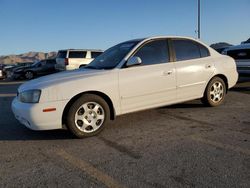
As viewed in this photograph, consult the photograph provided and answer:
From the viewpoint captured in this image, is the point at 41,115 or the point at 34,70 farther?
the point at 34,70

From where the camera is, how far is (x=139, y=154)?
4.22 metres

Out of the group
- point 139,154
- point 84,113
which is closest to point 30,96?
point 84,113

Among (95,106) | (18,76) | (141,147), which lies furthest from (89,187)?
(18,76)

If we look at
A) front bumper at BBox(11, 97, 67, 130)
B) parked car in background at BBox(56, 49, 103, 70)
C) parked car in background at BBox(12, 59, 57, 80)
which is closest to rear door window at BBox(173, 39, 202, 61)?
front bumper at BBox(11, 97, 67, 130)

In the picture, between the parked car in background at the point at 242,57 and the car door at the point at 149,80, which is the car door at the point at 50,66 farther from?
the car door at the point at 149,80

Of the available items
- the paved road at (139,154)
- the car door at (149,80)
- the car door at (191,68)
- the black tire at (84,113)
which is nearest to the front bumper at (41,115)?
the black tire at (84,113)

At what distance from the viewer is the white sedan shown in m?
4.92

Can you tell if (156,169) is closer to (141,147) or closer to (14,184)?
(141,147)

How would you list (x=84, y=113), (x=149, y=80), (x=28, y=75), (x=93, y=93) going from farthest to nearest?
(x=28, y=75), (x=149, y=80), (x=93, y=93), (x=84, y=113)

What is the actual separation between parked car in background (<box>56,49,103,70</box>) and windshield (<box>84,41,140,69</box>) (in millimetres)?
12465

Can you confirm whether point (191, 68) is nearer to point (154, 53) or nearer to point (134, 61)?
point (154, 53)

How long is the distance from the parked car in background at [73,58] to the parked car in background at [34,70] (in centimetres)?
502

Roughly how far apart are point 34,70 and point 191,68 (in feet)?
64.3

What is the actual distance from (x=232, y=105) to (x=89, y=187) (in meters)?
4.83
